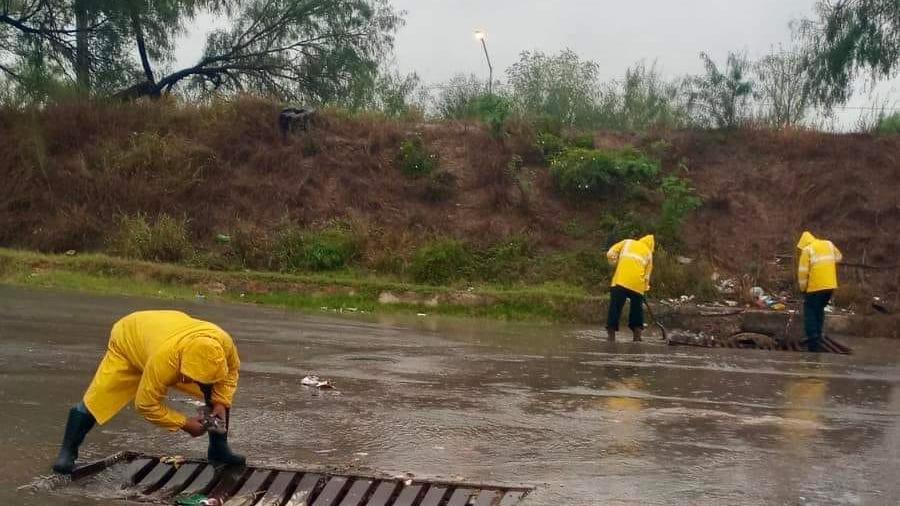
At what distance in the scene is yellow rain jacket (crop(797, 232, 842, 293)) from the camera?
41.3 ft

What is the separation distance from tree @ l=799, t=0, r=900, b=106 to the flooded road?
11693 mm

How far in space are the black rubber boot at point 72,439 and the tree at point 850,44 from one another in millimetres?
20247

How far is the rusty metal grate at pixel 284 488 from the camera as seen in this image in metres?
5.01

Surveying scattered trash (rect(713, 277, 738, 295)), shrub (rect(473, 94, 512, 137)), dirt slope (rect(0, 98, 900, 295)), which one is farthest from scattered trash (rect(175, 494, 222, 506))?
shrub (rect(473, 94, 512, 137))

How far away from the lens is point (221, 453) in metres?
5.28

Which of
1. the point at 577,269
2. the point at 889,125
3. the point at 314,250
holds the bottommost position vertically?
the point at 577,269

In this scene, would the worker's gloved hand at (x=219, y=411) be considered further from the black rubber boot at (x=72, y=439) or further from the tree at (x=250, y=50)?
the tree at (x=250, y=50)

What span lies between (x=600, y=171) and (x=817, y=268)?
8629 millimetres

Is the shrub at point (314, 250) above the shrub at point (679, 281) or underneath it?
above

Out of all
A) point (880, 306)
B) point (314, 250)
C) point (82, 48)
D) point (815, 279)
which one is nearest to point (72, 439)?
point (815, 279)

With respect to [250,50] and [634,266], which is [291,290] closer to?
[634,266]

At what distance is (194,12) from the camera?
80.0ft

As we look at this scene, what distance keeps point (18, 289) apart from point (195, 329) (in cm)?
1142

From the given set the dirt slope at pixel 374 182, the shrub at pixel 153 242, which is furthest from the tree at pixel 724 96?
the shrub at pixel 153 242
